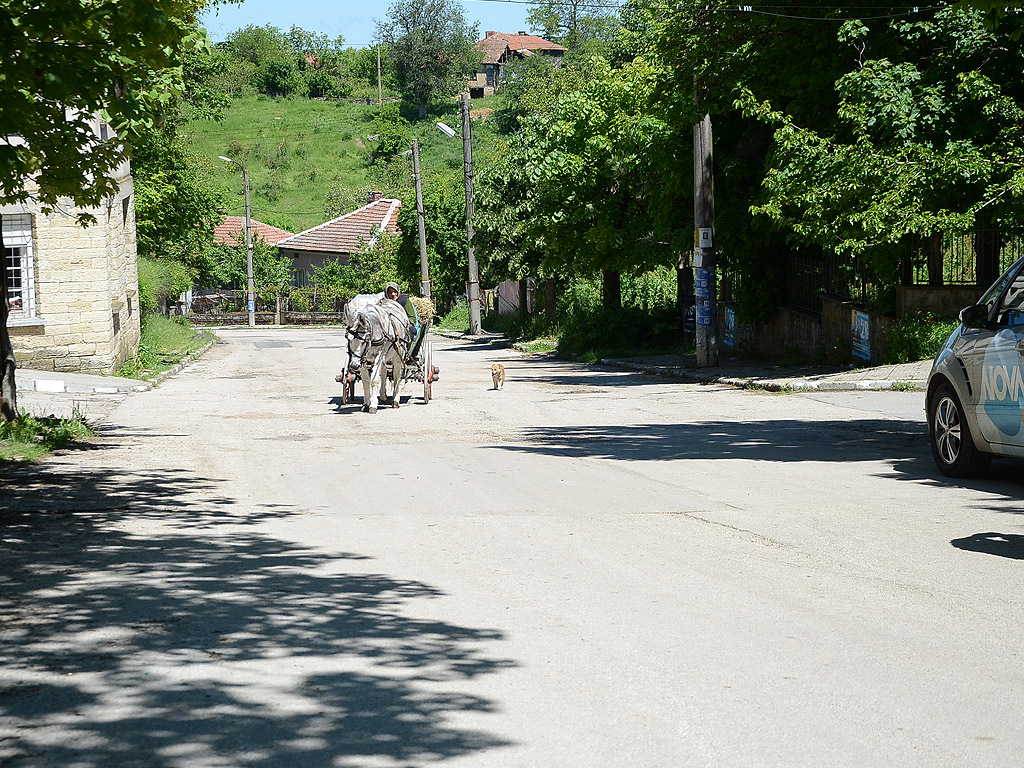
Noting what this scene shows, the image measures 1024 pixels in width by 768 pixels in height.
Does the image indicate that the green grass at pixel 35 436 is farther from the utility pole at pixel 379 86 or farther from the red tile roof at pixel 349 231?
the utility pole at pixel 379 86

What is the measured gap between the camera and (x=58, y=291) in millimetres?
24672

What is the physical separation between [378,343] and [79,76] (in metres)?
8.91

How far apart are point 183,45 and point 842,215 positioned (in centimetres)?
1245

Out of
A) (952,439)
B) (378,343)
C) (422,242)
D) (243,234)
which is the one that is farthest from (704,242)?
(243,234)

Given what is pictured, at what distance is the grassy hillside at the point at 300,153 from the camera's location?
9588 cm

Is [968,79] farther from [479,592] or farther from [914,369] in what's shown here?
[479,592]

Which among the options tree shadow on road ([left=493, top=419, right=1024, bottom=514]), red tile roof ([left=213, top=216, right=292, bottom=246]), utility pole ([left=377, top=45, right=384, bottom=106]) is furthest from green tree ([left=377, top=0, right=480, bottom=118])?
tree shadow on road ([left=493, top=419, right=1024, bottom=514])

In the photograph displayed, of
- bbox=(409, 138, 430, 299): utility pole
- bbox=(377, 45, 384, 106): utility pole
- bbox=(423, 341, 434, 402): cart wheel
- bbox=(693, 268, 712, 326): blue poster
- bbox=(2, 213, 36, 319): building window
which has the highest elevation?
bbox=(377, 45, 384, 106): utility pole

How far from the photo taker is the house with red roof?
7665 cm

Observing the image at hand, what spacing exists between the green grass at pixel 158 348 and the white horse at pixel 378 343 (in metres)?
9.40

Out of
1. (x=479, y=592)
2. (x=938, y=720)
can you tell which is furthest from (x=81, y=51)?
(x=938, y=720)

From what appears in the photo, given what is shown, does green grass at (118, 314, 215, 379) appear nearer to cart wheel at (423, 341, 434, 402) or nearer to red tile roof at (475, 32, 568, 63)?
cart wheel at (423, 341, 434, 402)

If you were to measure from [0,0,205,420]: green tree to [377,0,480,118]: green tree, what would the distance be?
382 ft

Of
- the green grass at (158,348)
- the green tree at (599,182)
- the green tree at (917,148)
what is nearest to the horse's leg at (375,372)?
the green tree at (917,148)
